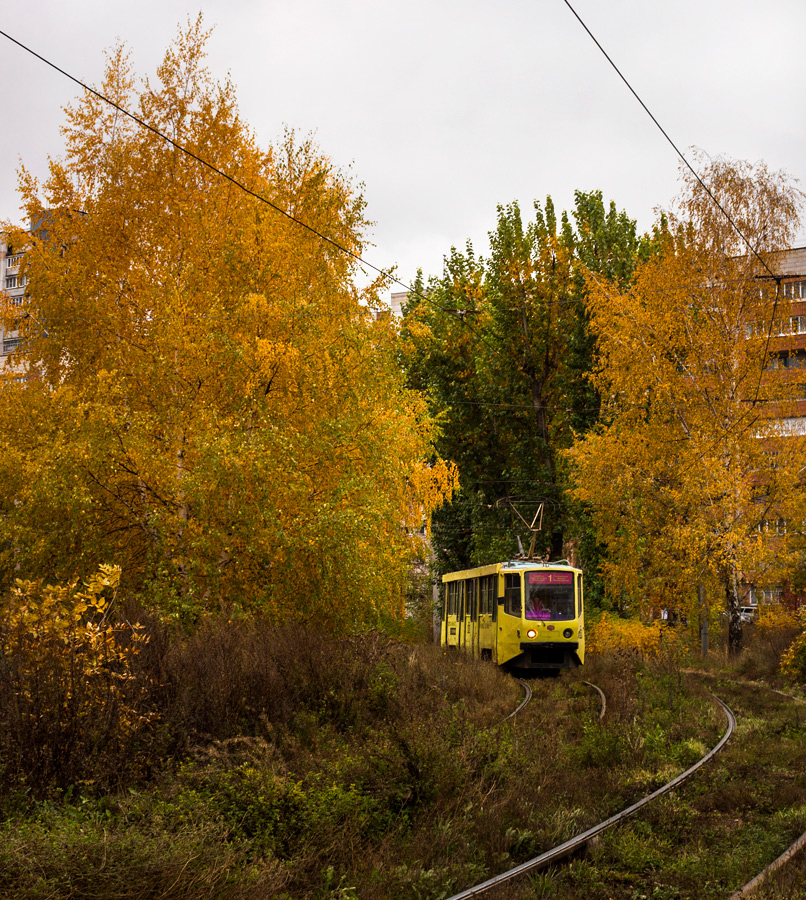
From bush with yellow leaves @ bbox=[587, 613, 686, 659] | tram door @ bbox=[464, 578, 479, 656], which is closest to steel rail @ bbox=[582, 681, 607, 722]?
tram door @ bbox=[464, 578, 479, 656]

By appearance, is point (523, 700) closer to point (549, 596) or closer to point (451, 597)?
point (549, 596)

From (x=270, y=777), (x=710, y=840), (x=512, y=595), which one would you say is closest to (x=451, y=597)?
(x=512, y=595)

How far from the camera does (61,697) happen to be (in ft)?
25.1

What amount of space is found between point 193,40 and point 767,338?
16417 millimetres

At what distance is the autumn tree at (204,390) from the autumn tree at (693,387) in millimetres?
9997

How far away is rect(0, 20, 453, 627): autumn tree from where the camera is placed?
12055 millimetres

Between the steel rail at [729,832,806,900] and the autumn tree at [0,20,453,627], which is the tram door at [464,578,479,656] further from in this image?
the steel rail at [729,832,806,900]

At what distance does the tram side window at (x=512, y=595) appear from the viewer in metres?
21.3

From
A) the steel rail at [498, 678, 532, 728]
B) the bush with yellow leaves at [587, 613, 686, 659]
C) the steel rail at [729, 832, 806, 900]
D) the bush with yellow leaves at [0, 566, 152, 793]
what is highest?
the bush with yellow leaves at [0, 566, 152, 793]

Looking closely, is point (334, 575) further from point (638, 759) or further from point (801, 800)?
point (801, 800)

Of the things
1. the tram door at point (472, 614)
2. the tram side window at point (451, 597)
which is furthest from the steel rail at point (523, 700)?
the tram side window at point (451, 597)

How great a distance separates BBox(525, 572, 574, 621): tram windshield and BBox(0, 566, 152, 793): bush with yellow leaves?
13.9m

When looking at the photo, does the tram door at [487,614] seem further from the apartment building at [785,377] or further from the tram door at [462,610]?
the apartment building at [785,377]

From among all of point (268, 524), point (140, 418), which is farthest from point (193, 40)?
point (268, 524)
